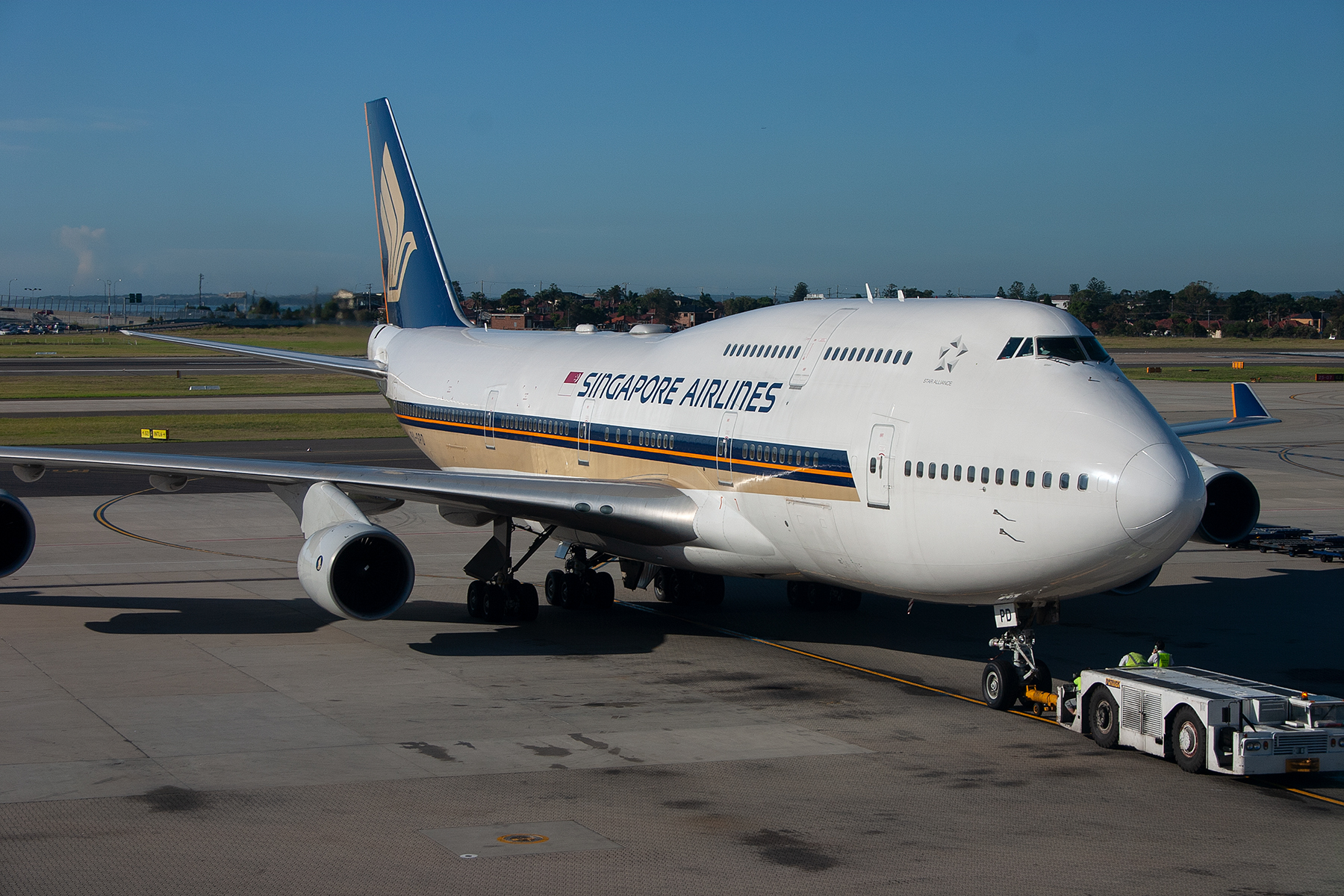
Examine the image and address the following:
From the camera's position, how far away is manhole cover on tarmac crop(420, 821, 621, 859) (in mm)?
11953

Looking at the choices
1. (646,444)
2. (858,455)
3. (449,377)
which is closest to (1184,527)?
(858,455)

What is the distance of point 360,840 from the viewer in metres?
12.1

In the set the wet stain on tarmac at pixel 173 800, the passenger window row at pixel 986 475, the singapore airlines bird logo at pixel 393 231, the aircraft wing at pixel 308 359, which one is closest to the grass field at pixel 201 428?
the singapore airlines bird logo at pixel 393 231

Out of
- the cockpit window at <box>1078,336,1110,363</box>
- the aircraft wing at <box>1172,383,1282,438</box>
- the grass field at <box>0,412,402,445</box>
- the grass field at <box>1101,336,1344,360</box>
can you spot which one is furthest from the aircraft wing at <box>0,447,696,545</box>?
the grass field at <box>1101,336,1344,360</box>

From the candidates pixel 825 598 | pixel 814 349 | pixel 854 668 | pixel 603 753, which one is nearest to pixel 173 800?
pixel 603 753

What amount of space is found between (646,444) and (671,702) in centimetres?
551

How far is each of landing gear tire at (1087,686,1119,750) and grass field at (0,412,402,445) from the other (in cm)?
4201

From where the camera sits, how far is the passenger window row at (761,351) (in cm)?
1966

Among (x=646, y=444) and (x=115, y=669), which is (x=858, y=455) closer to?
(x=646, y=444)

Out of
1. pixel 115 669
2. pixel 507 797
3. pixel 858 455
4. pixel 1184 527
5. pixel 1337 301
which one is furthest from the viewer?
pixel 1337 301

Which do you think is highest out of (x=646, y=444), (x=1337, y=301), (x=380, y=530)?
(x=1337, y=301)

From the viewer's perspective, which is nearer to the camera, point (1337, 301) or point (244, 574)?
point (244, 574)

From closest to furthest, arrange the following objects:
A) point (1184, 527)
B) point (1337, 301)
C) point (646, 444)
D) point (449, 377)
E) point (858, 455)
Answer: point (1184, 527)
point (858, 455)
point (646, 444)
point (449, 377)
point (1337, 301)

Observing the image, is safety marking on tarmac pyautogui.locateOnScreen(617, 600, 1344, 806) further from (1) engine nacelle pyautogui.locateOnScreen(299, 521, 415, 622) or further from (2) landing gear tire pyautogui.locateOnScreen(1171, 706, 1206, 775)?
(1) engine nacelle pyautogui.locateOnScreen(299, 521, 415, 622)
